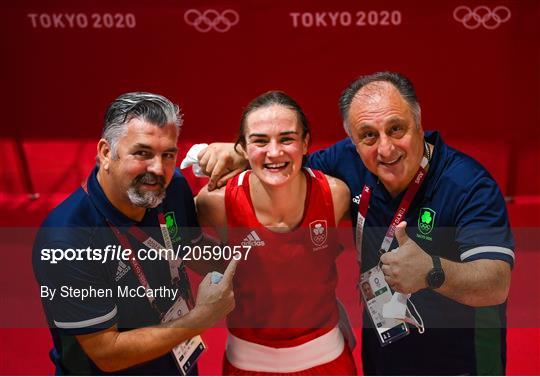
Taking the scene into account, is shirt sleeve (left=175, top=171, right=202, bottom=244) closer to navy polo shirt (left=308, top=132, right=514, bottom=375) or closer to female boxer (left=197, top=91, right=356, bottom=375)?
female boxer (left=197, top=91, right=356, bottom=375)

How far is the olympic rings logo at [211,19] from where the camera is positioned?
3.33 metres

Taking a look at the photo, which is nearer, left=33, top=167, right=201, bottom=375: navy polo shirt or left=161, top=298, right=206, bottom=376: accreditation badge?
left=33, top=167, right=201, bottom=375: navy polo shirt

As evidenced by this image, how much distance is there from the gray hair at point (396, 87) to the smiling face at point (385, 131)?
1 centimetres

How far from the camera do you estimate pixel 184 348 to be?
2.38 meters

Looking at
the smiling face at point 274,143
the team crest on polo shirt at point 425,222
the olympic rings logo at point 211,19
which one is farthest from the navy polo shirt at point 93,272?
the olympic rings logo at point 211,19

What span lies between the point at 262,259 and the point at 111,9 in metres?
1.50

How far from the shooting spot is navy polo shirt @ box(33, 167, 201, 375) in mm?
2135

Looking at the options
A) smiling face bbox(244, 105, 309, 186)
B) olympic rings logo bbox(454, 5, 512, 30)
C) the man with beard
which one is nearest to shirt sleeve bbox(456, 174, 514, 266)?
smiling face bbox(244, 105, 309, 186)

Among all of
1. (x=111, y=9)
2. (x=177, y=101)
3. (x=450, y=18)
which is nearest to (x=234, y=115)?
(x=177, y=101)

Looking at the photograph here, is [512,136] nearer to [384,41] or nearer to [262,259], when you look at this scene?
[384,41]

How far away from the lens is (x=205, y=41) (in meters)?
3.40

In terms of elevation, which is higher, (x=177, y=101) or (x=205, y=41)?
(x=205, y=41)

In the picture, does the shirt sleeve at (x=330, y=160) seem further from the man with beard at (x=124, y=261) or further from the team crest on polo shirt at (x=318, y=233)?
the man with beard at (x=124, y=261)

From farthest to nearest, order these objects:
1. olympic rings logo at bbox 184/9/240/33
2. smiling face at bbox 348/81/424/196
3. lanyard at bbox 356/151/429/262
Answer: olympic rings logo at bbox 184/9/240/33 < lanyard at bbox 356/151/429/262 < smiling face at bbox 348/81/424/196
